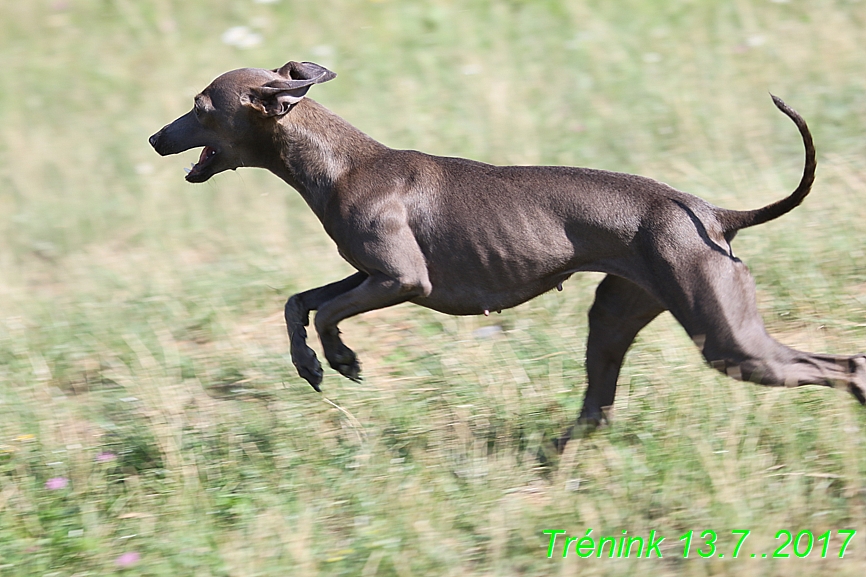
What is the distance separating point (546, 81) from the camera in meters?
9.59

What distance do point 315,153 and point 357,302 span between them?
686mm

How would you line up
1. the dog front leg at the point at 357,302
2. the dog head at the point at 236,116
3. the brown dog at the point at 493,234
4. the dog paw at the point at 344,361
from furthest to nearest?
the dog paw at the point at 344,361, the dog head at the point at 236,116, the dog front leg at the point at 357,302, the brown dog at the point at 493,234

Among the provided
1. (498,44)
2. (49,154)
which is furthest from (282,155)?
(498,44)

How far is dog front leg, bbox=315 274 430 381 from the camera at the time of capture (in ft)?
13.9

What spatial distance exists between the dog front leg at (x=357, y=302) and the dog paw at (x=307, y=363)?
70mm

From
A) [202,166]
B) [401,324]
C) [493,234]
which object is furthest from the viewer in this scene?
[401,324]

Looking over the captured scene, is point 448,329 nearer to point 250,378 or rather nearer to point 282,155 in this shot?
point 250,378

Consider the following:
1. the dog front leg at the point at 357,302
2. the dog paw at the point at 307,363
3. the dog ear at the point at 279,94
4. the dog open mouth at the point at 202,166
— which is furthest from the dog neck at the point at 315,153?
the dog paw at the point at 307,363

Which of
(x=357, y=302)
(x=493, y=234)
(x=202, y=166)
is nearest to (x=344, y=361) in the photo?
(x=357, y=302)

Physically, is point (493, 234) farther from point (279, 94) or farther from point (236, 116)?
point (236, 116)

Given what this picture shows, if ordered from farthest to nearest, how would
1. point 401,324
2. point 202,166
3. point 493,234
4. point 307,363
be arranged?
point 401,324 → point 202,166 → point 307,363 → point 493,234

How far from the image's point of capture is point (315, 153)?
448 centimetres

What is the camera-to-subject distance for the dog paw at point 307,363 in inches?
175

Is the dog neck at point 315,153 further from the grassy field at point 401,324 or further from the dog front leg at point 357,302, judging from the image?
the grassy field at point 401,324
